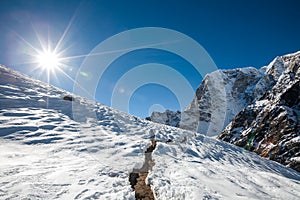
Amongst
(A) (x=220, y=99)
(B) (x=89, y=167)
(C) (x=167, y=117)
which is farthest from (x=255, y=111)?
(C) (x=167, y=117)

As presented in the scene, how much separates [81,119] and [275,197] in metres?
11.3

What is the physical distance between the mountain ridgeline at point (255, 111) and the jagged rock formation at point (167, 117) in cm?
226

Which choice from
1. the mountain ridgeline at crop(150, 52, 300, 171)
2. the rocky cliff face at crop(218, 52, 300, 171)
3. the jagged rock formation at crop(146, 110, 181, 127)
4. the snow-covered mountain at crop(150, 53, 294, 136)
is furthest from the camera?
the jagged rock formation at crop(146, 110, 181, 127)

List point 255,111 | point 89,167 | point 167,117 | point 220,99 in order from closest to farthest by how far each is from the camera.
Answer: point 89,167, point 255,111, point 220,99, point 167,117

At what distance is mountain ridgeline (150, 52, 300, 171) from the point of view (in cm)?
3512

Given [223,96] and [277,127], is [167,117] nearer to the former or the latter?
[223,96]

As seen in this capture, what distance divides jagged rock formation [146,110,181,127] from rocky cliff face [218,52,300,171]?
8364 cm

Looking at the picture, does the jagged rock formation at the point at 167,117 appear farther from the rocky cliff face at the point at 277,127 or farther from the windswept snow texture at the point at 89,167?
the windswept snow texture at the point at 89,167

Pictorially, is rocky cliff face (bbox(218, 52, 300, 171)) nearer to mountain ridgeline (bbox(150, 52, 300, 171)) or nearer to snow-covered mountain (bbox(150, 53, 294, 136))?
mountain ridgeline (bbox(150, 52, 300, 171))

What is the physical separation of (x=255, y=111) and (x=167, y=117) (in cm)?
9408

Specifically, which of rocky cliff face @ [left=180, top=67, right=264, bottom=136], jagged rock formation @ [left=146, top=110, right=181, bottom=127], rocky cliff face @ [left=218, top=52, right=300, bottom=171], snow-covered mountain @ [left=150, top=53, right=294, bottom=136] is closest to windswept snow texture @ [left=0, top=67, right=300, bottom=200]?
rocky cliff face @ [left=218, top=52, right=300, bottom=171]

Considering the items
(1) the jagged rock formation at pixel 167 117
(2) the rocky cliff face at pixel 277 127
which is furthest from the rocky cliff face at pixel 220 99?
(2) the rocky cliff face at pixel 277 127

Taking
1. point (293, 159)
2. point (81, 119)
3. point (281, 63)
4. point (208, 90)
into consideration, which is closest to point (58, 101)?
point (81, 119)

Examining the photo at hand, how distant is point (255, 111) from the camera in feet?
189
